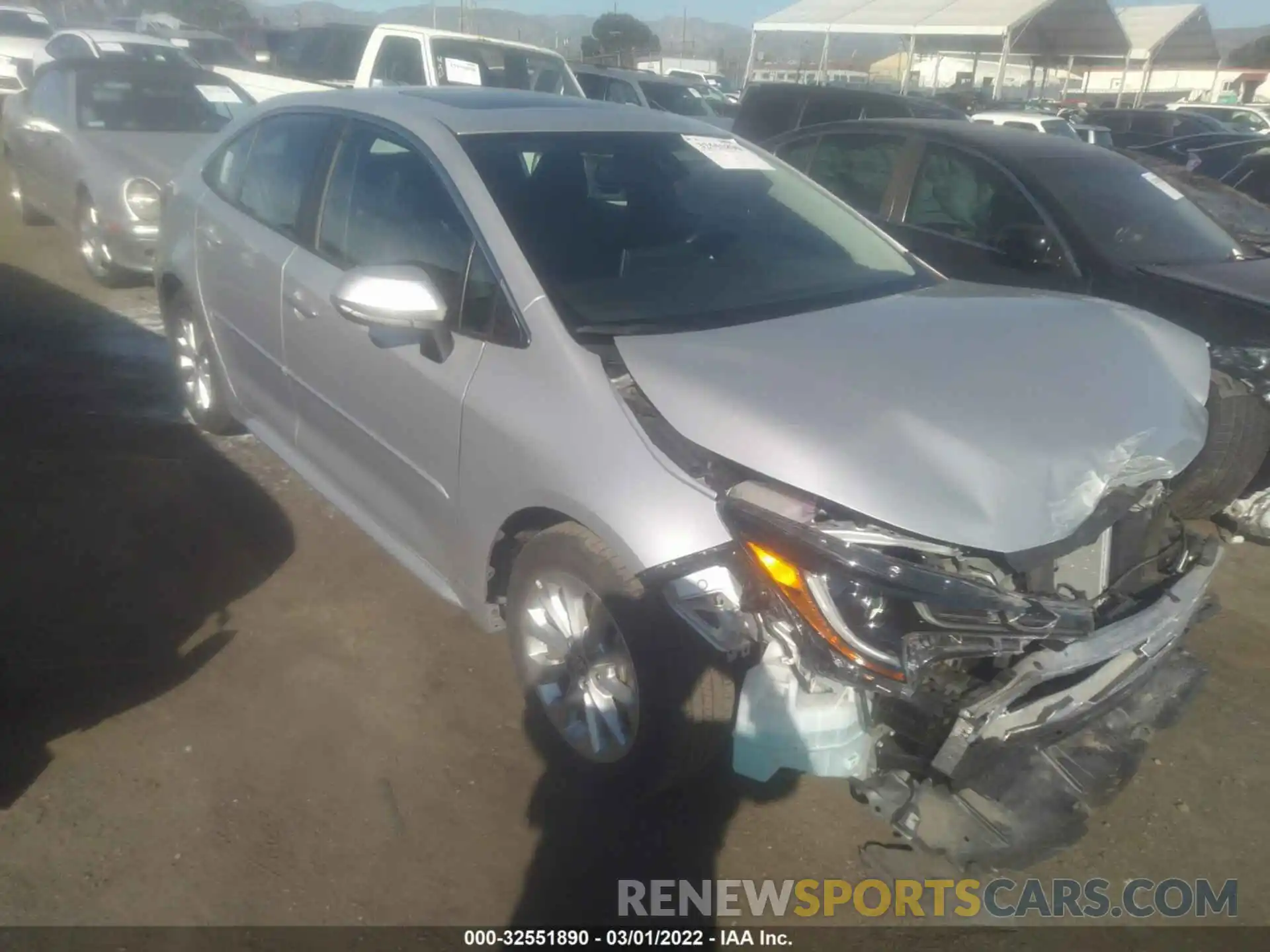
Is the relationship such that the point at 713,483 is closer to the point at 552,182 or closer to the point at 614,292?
the point at 614,292

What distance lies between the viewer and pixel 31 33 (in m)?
19.2

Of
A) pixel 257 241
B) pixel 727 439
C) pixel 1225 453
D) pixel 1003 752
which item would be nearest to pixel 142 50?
pixel 257 241

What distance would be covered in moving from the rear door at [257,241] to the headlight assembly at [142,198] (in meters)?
2.69

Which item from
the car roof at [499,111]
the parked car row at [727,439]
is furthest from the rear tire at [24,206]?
the car roof at [499,111]

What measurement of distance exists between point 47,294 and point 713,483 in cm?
667

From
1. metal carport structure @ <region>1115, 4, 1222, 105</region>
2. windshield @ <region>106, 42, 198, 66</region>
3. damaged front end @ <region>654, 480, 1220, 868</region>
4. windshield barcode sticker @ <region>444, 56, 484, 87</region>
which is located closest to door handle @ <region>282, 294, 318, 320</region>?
damaged front end @ <region>654, 480, 1220, 868</region>

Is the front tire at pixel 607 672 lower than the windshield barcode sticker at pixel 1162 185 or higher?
lower

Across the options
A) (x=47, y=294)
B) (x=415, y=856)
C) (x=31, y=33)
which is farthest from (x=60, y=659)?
(x=31, y=33)

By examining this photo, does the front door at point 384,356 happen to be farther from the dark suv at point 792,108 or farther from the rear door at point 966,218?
the dark suv at point 792,108

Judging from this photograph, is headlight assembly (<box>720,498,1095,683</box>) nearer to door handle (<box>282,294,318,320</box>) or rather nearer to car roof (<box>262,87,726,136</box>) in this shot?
car roof (<box>262,87,726,136</box>)

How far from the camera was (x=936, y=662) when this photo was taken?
2143mm

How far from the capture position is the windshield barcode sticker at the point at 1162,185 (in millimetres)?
5328

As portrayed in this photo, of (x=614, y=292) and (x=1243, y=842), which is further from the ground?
(x=614, y=292)

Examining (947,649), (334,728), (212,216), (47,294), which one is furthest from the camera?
(47,294)
